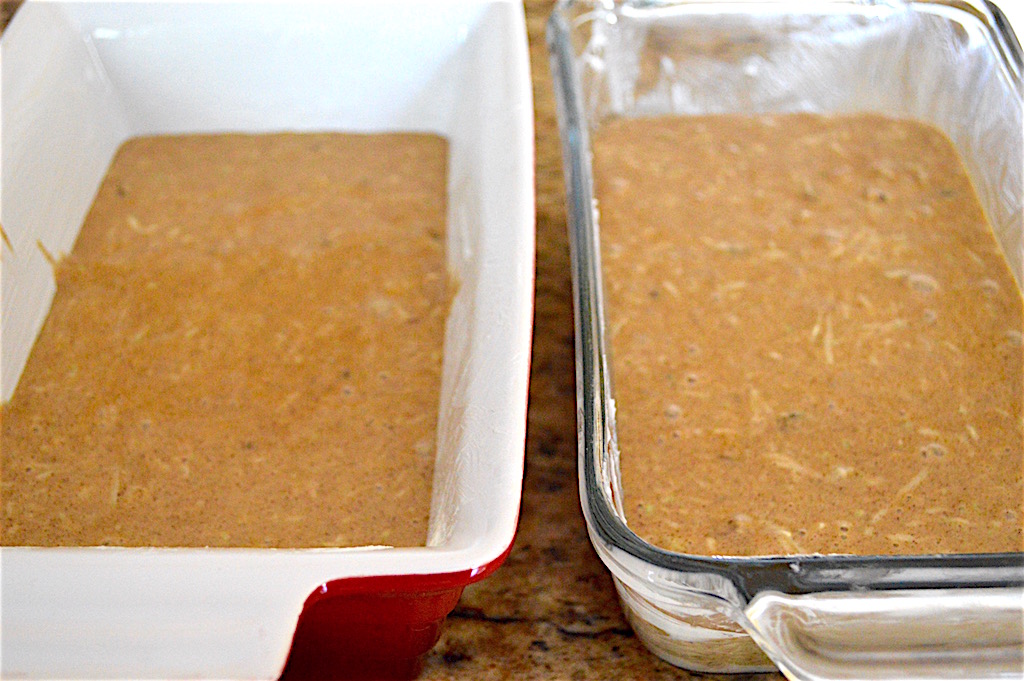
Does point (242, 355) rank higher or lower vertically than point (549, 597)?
higher

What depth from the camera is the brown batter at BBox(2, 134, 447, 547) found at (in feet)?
2.91

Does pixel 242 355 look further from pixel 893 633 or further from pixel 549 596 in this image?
pixel 893 633

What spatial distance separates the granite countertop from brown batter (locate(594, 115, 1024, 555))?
0.31ft

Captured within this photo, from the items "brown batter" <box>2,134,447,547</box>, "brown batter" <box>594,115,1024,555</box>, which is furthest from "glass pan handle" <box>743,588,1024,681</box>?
"brown batter" <box>2,134,447,547</box>

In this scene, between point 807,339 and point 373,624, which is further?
point 807,339

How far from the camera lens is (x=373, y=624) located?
728 mm

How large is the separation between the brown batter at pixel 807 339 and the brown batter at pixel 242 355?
216 mm

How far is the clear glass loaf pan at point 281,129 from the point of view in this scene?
0.65 m

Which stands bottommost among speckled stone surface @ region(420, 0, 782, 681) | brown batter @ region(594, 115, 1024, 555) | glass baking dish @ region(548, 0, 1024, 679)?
speckled stone surface @ region(420, 0, 782, 681)

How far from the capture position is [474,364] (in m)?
0.84

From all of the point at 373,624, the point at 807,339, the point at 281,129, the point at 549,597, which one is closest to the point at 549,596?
the point at 549,597

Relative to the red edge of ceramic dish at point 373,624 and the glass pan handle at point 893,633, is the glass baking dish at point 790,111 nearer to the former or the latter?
the glass pan handle at point 893,633

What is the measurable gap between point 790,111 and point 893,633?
0.80m

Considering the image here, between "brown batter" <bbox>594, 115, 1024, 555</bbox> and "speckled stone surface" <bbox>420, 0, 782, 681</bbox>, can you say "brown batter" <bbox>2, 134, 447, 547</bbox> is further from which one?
"brown batter" <bbox>594, 115, 1024, 555</bbox>
